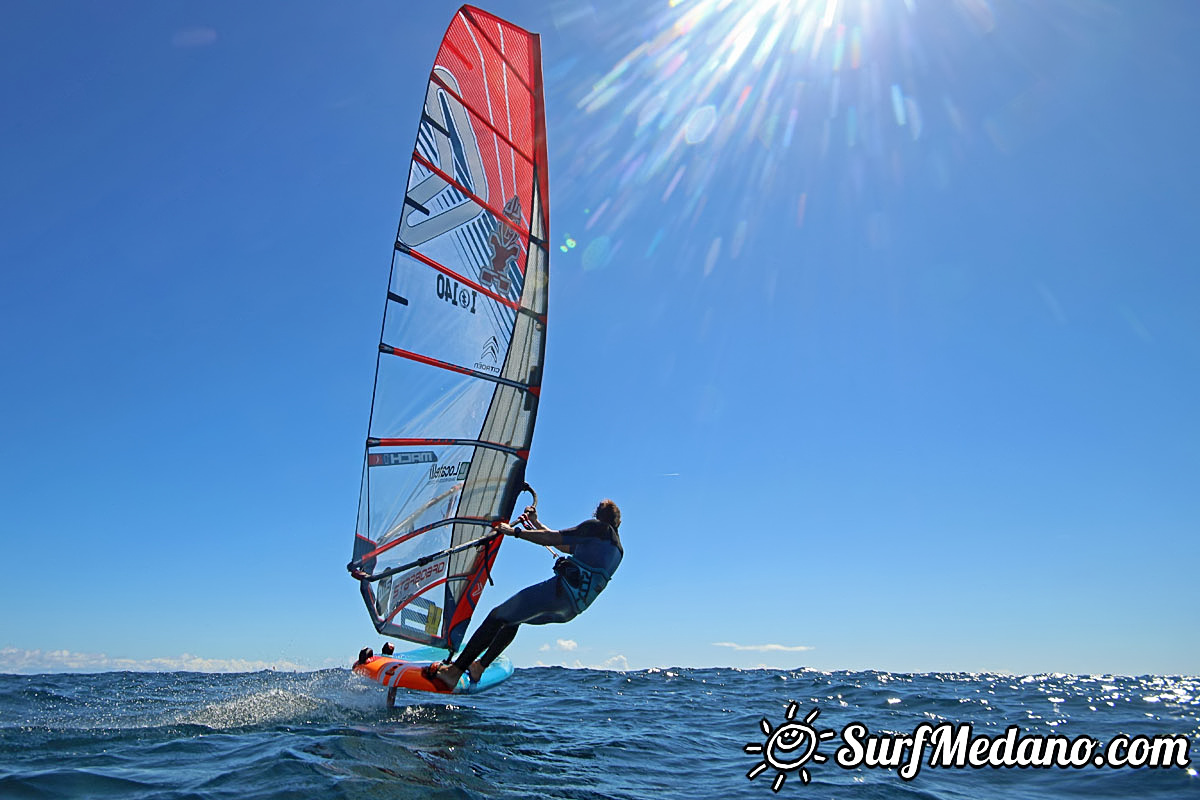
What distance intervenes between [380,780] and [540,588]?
2.73 m

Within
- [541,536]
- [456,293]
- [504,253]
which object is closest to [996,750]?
[541,536]

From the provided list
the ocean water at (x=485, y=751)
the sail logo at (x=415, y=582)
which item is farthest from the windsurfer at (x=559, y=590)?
the sail logo at (x=415, y=582)

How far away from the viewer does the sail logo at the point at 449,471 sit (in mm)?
7879

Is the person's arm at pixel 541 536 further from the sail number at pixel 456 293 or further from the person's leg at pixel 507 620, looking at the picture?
the sail number at pixel 456 293

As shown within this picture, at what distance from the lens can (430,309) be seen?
7789mm

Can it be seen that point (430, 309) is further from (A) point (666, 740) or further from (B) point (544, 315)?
(A) point (666, 740)

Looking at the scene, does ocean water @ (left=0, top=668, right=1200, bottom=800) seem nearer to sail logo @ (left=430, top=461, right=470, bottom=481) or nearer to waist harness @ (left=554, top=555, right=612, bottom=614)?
waist harness @ (left=554, top=555, right=612, bottom=614)

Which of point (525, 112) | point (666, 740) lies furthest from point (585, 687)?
point (525, 112)

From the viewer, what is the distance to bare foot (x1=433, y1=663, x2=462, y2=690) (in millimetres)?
6977

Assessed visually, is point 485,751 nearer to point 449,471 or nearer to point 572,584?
point 572,584

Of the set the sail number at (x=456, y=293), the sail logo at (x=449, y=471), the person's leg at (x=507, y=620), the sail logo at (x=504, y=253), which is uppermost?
the sail logo at (x=504, y=253)

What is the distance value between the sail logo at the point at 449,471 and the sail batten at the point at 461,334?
2 cm

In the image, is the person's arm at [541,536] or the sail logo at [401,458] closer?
the person's arm at [541,536]

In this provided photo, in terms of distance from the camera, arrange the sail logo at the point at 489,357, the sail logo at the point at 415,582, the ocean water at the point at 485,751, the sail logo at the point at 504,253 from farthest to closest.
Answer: the sail logo at the point at 504,253 → the sail logo at the point at 489,357 → the sail logo at the point at 415,582 → the ocean water at the point at 485,751
